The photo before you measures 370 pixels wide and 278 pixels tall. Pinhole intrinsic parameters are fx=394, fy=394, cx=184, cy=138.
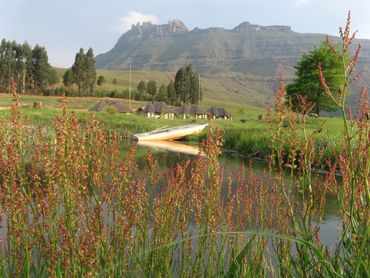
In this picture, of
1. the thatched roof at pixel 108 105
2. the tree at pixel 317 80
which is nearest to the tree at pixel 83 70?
the thatched roof at pixel 108 105

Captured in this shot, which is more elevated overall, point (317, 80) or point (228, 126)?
point (317, 80)

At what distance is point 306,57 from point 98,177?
54.2m

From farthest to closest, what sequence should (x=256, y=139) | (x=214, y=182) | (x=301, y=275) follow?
(x=256, y=139) → (x=214, y=182) → (x=301, y=275)

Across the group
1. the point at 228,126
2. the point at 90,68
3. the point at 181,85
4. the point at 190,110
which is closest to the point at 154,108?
the point at 190,110

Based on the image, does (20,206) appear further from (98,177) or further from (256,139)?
(256,139)

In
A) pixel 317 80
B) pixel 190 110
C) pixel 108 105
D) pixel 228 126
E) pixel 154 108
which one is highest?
pixel 317 80

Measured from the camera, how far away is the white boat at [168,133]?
42519 mm

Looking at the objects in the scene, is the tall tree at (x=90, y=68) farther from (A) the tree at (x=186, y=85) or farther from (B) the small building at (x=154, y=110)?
(B) the small building at (x=154, y=110)

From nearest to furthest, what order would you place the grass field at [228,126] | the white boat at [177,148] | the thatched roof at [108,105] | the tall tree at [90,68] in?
the grass field at [228,126], the white boat at [177,148], the thatched roof at [108,105], the tall tree at [90,68]

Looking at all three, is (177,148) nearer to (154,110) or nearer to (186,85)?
(154,110)

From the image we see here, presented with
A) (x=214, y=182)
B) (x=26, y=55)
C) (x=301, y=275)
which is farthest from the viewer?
(x=26, y=55)

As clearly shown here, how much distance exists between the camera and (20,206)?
333 centimetres

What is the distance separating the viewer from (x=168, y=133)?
44375mm

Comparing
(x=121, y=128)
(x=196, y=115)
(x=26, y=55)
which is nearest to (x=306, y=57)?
(x=121, y=128)
